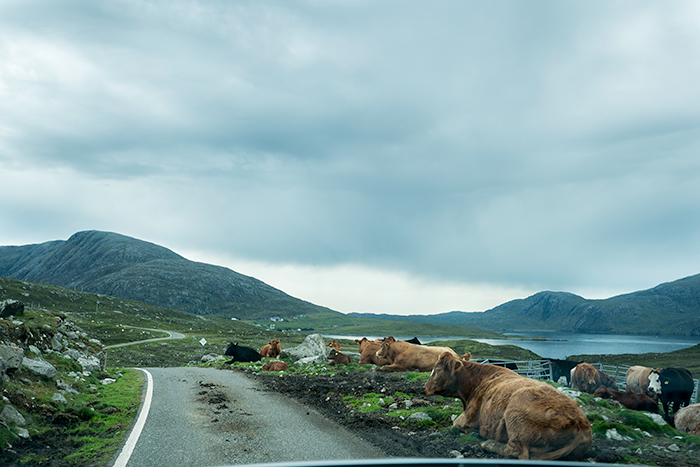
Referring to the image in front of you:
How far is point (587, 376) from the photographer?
760 inches

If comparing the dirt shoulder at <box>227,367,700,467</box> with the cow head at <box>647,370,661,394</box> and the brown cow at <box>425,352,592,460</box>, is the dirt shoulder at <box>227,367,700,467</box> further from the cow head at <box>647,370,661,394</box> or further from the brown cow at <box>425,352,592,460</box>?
the cow head at <box>647,370,661,394</box>

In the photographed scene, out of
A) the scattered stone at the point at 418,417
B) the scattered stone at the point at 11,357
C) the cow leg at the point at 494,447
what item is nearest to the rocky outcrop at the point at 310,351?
the scattered stone at the point at 418,417

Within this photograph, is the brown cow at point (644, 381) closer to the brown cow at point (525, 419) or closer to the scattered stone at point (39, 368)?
the brown cow at point (525, 419)

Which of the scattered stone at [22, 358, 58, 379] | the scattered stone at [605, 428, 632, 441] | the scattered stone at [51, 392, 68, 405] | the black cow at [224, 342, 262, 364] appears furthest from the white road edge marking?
the black cow at [224, 342, 262, 364]

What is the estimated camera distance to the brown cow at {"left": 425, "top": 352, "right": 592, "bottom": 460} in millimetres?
6855

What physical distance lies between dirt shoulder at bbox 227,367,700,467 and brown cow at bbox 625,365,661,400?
24.7 feet

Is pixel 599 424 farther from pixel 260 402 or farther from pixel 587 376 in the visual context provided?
pixel 587 376

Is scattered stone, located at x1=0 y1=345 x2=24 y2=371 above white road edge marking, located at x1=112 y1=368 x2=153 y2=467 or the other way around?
above

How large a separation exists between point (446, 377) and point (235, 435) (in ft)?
17.0

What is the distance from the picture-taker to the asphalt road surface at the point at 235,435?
7418 mm

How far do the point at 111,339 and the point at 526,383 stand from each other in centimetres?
8370

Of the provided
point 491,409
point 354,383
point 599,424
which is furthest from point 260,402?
point 599,424

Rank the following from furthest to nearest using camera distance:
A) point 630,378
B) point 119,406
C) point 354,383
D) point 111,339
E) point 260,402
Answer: point 111,339 → point 630,378 → point 354,383 → point 260,402 → point 119,406

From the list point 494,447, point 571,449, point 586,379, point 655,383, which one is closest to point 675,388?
point 655,383
